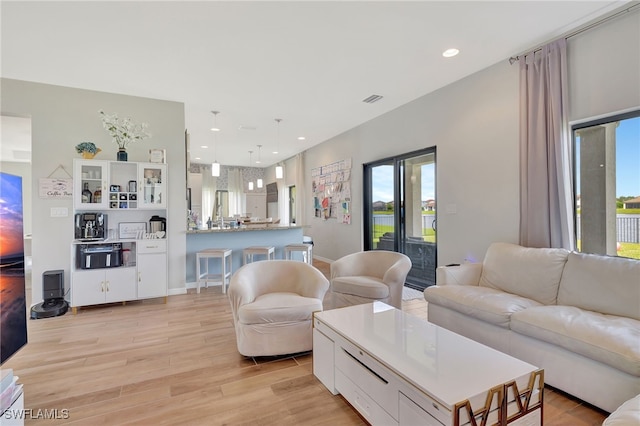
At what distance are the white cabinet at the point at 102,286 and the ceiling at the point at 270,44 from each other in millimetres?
A: 2401

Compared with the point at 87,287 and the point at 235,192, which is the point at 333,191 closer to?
the point at 87,287

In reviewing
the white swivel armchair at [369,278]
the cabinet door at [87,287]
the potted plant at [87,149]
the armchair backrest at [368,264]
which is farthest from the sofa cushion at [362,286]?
the potted plant at [87,149]

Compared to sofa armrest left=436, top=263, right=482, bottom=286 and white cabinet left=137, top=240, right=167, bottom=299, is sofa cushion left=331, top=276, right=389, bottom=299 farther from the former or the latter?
white cabinet left=137, top=240, right=167, bottom=299

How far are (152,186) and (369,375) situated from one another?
3.82 meters

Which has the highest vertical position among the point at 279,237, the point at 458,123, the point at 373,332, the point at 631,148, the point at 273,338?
the point at 458,123

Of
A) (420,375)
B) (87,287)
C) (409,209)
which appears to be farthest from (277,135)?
(420,375)

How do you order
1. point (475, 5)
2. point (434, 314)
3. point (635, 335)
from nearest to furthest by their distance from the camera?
point (635, 335), point (475, 5), point (434, 314)

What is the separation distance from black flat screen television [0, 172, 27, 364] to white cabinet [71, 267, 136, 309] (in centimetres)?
227

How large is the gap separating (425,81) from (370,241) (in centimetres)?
301

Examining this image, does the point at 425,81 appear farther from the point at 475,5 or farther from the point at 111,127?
the point at 111,127

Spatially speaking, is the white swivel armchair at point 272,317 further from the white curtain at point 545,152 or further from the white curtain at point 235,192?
the white curtain at point 235,192

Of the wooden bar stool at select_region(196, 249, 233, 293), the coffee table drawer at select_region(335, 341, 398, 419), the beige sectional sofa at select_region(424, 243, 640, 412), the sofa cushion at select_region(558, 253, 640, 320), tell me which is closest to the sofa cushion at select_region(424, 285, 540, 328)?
the beige sectional sofa at select_region(424, 243, 640, 412)

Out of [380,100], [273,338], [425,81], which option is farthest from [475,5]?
[273,338]

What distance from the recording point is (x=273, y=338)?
247 centimetres
